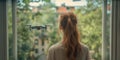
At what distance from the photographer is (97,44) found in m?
2.38

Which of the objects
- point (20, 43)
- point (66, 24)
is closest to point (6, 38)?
point (20, 43)

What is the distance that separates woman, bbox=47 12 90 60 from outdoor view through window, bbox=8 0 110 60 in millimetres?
384

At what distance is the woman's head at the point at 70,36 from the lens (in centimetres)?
191

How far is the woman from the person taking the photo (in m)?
1.91

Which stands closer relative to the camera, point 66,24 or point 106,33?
point 66,24

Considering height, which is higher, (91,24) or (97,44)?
(91,24)

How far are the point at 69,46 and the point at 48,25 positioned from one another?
0.53 meters

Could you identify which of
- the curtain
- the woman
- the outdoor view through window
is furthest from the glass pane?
the curtain

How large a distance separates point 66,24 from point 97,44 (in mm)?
596

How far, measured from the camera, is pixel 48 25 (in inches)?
92.9

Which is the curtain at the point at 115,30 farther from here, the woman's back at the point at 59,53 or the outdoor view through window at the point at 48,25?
the woman's back at the point at 59,53

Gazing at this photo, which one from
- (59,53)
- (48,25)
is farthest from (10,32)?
(59,53)
